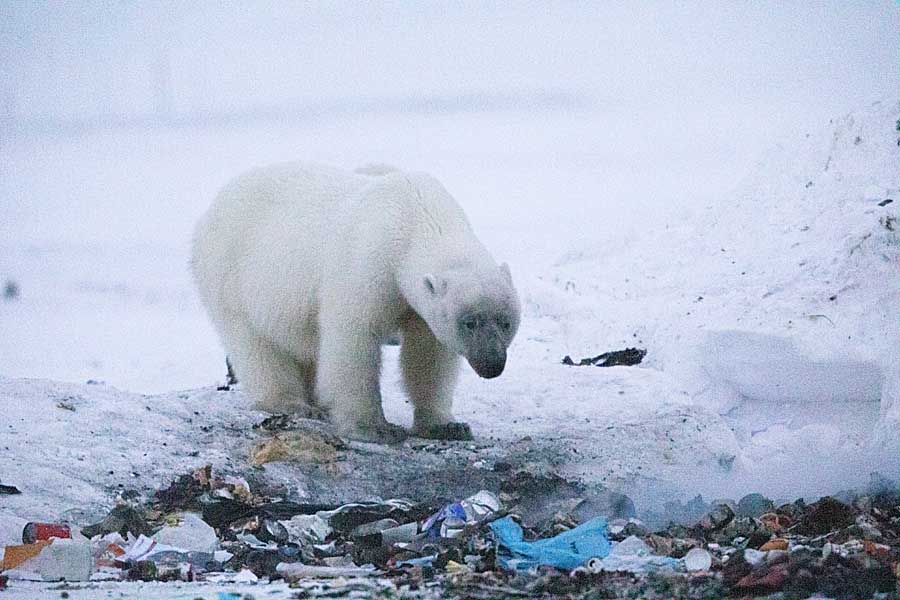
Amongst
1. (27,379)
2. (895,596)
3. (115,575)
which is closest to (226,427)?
(27,379)

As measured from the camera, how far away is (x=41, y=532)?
4.98 m

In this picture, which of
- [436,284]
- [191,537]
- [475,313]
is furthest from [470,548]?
[436,284]

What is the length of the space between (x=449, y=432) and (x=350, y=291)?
0.94 metres

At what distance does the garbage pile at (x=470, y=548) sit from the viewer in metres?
4.06

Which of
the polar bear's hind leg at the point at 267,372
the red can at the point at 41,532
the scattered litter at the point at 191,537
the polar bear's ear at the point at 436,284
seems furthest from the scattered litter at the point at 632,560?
the polar bear's hind leg at the point at 267,372

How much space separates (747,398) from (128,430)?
12.3 feet

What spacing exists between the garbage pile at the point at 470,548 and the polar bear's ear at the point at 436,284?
3.51 ft

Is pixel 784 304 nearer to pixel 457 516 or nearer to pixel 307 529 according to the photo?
pixel 457 516

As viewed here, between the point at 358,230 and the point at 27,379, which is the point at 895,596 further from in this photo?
the point at 27,379

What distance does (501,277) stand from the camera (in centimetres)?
651

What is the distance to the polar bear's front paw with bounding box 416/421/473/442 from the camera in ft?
23.2

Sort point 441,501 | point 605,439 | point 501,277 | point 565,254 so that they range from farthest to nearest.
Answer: point 565,254 → point 605,439 → point 501,277 → point 441,501

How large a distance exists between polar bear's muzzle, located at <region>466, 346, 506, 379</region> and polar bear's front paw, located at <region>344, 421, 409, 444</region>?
761 mm

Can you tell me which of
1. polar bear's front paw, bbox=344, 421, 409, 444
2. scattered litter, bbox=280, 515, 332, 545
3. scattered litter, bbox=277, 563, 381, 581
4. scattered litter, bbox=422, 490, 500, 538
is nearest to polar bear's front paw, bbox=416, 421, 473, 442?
polar bear's front paw, bbox=344, 421, 409, 444
